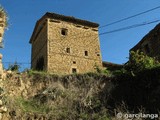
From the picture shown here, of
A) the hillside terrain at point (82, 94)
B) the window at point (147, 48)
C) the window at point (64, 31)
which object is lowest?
the hillside terrain at point (82, 94)

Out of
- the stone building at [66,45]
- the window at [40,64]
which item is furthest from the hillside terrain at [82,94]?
the window at [40,64]

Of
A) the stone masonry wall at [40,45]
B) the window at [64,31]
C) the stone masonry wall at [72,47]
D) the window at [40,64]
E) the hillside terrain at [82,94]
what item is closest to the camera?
the hillside terrain at [82,94]

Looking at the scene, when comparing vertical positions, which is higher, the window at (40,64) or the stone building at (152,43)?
the stone building at (152,43)

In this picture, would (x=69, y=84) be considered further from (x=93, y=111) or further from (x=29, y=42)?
(x=29, y=42)

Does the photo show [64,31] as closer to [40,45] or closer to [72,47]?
[72,47]

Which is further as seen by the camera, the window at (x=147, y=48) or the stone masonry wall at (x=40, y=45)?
the stone masonry wall at (x=40, y=45)

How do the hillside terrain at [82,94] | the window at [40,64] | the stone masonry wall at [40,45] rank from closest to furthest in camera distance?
the hillside terrain at [82,94], the window at [40,64], the stone masonry wall at [40,45]

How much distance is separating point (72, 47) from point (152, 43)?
21.3ft

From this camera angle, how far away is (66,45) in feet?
75.8

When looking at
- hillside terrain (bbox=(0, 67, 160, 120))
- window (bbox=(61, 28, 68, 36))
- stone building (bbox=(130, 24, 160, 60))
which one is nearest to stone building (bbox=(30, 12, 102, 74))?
window (bbox=(61, 28, 68, 36))

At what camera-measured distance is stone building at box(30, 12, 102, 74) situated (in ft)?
72.0

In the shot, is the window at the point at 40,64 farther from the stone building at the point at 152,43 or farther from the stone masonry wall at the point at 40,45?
the stone building at the point at 152,43

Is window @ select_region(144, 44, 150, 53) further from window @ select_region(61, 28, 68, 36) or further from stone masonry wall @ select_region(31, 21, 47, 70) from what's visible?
stone masonry wall @ select_region(31, 21, 47, 70)

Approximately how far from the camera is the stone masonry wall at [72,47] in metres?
21.9
